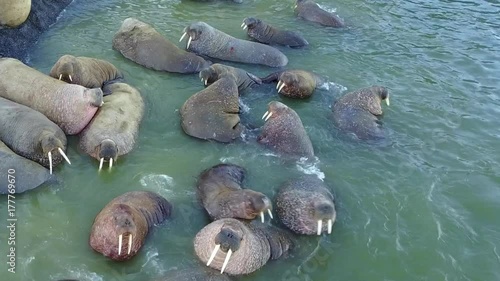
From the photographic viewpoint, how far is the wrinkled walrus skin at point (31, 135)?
26.0 feet

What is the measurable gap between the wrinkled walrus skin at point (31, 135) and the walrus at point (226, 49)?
460 cm

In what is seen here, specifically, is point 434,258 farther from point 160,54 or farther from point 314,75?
point 160,54

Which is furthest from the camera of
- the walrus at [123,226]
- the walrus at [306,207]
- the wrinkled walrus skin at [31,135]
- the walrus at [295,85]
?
the walrus at [295,85]

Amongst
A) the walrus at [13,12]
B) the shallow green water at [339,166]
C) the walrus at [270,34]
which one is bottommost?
the shallow green water at [339,166]

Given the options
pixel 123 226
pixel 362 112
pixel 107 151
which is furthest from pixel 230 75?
pixel 123 226

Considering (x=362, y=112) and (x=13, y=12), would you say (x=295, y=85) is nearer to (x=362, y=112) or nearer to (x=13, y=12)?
(x=362, y=112)

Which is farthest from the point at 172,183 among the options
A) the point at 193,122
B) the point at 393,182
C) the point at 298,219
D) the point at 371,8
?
the point at 371,8

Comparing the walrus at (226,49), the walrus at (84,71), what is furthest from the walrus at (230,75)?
the walrus at (84,71)

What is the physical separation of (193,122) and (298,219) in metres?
2.83

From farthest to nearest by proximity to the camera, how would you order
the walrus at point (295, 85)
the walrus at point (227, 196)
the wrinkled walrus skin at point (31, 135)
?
the walrus at point (295, 85) → the wrinkled walrus skin at point (31, 135) → the walrus at point (227, 196)

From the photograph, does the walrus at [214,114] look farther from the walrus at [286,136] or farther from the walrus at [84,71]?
the walrus at [84,71]

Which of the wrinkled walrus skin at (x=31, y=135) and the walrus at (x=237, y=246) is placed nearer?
the walrus at (x=237, y=246)

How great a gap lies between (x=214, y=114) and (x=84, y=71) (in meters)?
2.63

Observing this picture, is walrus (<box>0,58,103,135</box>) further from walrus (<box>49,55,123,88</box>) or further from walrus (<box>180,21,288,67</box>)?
walrus (<box>180,21,288,67</box>)
